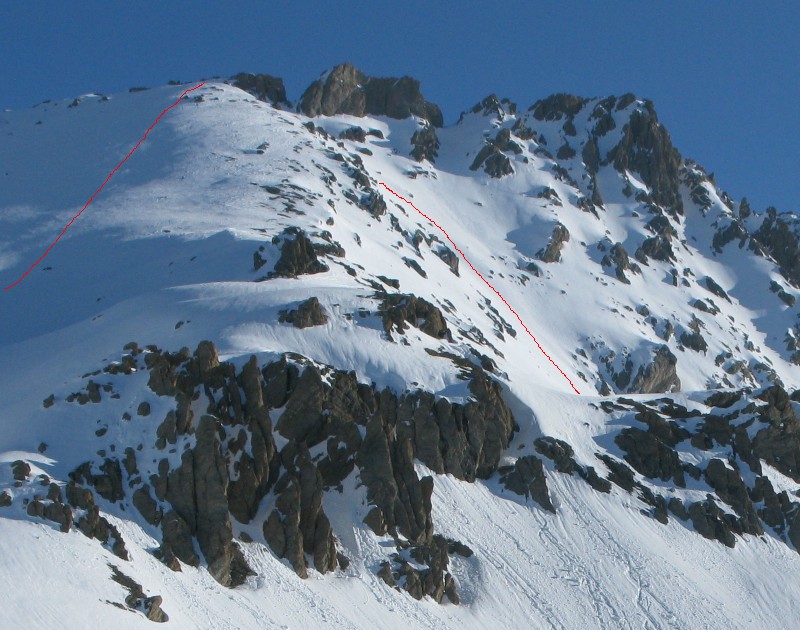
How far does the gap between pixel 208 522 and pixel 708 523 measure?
27124mm

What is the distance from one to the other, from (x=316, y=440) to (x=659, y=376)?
2642 inches

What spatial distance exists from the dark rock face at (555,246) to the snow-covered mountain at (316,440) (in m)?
23.4

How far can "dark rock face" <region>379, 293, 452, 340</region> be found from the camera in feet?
181

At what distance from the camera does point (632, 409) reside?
58875 millimetres

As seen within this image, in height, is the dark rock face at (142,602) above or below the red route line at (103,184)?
below

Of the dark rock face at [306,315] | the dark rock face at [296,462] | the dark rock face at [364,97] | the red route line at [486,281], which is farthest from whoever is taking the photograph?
the dark rock face at [364,97]

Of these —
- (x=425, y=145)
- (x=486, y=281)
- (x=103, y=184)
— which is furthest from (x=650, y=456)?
(x=425, y=145)

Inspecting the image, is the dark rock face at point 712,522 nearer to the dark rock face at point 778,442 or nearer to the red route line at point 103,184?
the dark rock face at point 778,442

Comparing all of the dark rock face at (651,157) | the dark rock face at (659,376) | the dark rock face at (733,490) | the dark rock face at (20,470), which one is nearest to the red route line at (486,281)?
the dark rock face at (659,376)

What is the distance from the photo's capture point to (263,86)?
438 feet

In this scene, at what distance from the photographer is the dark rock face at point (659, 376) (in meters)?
103

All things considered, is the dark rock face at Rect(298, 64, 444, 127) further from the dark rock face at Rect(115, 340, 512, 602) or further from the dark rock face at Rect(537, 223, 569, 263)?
the dark rock face at Rect(115, 340, 512, 602)

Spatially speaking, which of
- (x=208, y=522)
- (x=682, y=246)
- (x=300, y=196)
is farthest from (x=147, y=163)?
(x=682, y=246)

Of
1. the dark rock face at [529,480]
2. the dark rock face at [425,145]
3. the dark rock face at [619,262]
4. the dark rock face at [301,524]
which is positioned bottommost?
the dark rock face at [301,524]
